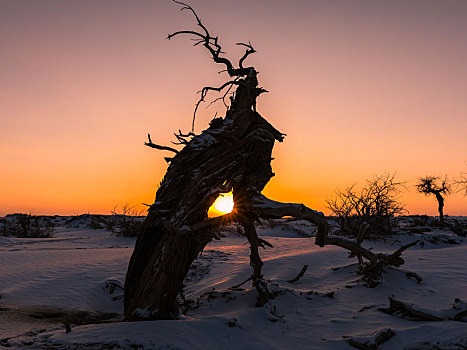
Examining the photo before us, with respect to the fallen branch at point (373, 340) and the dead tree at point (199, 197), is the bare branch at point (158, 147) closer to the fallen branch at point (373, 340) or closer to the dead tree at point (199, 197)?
the dead tree at point (199, 197)

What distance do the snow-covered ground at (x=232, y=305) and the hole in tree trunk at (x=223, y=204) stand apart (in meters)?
1.23

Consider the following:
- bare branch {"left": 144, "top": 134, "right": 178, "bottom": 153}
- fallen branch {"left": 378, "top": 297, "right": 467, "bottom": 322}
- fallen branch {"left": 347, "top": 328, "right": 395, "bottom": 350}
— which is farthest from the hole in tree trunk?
fallen branch {"left": 378, "top": 297, "right": 467, "bottom": 322}

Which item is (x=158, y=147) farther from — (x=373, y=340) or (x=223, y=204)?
(x=373, y=340)

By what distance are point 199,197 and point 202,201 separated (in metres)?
0.10

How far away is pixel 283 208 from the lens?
4.02 metres

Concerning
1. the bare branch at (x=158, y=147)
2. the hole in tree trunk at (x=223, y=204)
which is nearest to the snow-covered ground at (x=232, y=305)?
the hole in tree trunk at (x=223, y=204)

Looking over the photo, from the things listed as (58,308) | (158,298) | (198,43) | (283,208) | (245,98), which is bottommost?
(58,308)

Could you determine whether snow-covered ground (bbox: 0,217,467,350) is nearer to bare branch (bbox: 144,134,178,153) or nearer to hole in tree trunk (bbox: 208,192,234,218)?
hole in tree trunk (bbox: 208,192,234,218)

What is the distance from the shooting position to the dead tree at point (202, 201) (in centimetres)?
381

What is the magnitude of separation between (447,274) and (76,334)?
6163mm

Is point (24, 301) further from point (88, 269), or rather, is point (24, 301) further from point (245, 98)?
point (245, 98)

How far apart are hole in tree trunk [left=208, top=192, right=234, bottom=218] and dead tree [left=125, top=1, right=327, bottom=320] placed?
0.32 ft

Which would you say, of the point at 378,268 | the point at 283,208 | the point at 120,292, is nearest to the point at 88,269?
the point at 120,292

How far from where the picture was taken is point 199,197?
13.1ft
